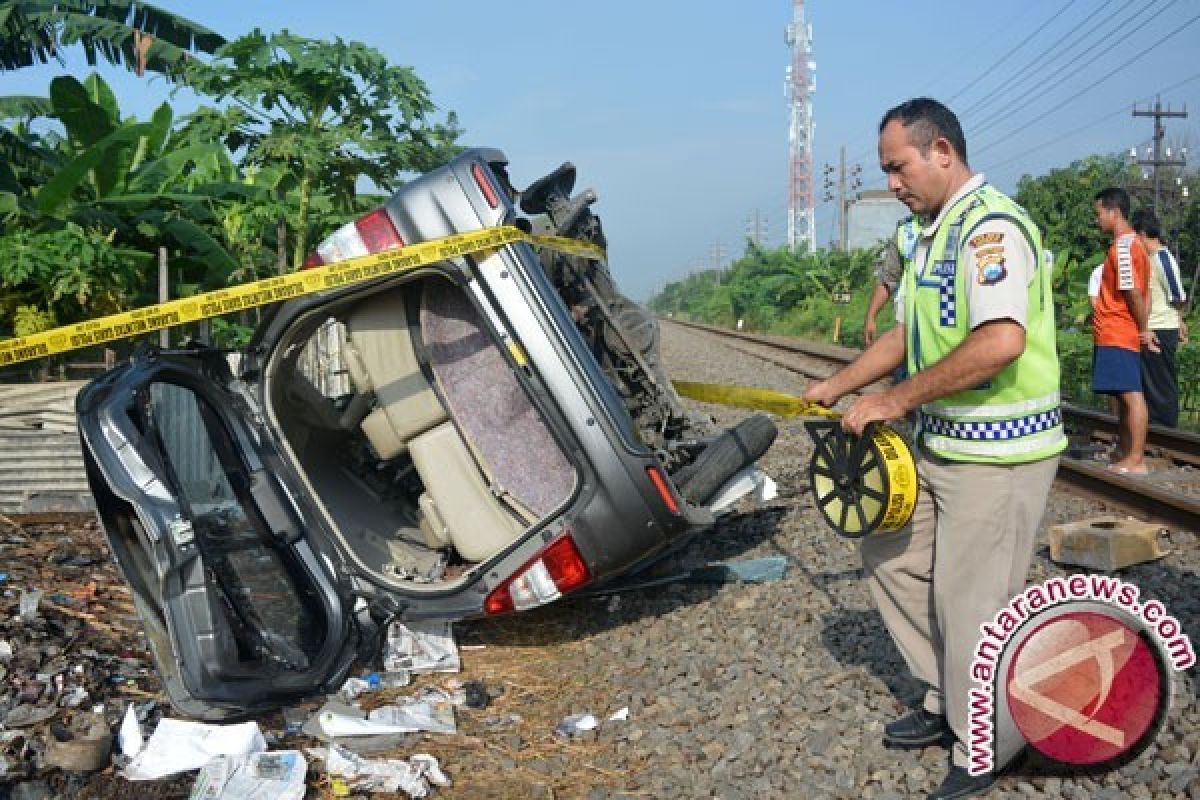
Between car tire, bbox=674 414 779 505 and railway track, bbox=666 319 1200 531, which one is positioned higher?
car tire, bbox=674 414 779 505

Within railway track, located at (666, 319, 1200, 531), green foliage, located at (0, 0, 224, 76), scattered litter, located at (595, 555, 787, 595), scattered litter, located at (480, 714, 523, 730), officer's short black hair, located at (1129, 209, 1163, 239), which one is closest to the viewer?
scattered litter, located at (480, 714, 523, 730)

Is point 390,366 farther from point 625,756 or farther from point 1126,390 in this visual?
Result: point 1126,390

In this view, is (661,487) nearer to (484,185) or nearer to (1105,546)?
(484,185)

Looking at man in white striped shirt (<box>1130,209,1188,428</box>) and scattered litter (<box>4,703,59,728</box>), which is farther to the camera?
man in white striped shirt (<box>1130,209,1188,428</box>)

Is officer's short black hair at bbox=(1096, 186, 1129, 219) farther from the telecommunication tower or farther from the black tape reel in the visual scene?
the telecommunication tower

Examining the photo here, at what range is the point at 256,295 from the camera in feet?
15.8

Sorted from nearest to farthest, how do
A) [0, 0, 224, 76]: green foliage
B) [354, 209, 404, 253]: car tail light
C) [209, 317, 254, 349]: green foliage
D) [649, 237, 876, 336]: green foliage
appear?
[354, 209, 404, 253]: car tail light, [209, 317, 254, 349]: green foliage, [0, 0, 224, 76]: green foliage, [649, 237, 876, 336]: green foliage

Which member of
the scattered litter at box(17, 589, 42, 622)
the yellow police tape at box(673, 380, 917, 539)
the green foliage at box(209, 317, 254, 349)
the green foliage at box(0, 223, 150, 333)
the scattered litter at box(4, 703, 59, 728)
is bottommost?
the scattered litter at box(4, 703, 59, 728)

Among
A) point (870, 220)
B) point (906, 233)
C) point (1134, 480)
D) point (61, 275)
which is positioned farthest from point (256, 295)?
point (870, 220)

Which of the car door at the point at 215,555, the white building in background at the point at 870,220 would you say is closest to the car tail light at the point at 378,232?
the car door at the point at 215,555

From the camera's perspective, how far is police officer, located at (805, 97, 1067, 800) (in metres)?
3.16

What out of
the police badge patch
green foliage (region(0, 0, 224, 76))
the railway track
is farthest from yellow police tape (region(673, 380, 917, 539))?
green foliage (region(0, 0, 224, 76))

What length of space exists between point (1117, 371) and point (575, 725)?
539cm

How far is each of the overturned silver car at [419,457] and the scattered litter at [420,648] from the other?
15cm
